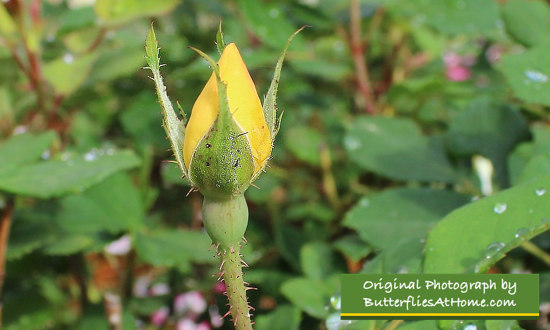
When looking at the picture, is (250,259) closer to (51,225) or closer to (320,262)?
(320,262)

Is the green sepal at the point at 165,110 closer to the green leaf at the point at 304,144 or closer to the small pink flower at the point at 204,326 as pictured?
the small pink flower at the point at 204,326

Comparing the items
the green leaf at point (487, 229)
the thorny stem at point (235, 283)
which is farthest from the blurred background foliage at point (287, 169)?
the thorny stem at point (235, 283)

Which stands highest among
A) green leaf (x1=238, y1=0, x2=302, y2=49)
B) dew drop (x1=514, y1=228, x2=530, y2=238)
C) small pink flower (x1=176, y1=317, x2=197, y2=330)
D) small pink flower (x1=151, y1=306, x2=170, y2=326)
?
green leaf (x1=238, y1=0, x2=302, y2=49)

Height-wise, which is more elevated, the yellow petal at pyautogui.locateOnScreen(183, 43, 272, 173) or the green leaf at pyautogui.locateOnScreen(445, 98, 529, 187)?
the green leaf at pyautogui.locateOnScreen(445, 98, 529, 187)

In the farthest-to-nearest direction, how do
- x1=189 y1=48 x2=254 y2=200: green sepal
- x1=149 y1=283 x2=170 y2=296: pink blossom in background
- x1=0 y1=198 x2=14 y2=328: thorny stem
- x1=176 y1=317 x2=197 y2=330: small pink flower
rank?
x1=149 y1=283 x2=170 y2=296: pink blossom in background, x1=176 y1=317 x2=197 y2=330: small pink flower, x1=0 y1=198 x2=14 y2=328: thorny stem, x1=189 y1=48 x2=254 y2=200: green sepal

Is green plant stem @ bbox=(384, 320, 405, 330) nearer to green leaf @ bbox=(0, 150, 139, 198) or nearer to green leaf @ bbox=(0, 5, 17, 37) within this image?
green leaf @ bbox=(0, 150, 139, 198)

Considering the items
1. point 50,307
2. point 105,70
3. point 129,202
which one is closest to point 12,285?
point 50,307

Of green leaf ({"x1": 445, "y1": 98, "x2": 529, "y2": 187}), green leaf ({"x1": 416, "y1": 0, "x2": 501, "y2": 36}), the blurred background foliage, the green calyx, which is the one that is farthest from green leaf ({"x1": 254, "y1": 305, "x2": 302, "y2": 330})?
green leaf ({"x1": 416, "y1": 0, "x2": 501, "y2": 36})
